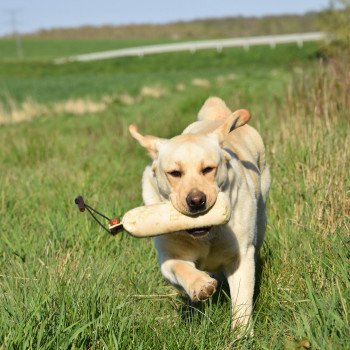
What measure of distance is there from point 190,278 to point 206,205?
1.43 feet

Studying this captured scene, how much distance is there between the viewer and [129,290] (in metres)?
4.69

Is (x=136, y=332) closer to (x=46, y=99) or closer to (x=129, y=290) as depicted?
(x=129, y=290)

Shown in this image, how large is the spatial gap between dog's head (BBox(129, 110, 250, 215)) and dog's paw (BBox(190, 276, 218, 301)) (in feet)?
1.44

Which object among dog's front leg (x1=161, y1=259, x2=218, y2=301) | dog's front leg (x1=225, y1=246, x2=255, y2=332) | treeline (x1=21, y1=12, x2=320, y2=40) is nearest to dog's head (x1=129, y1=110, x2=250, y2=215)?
dog's front leg (x1=161, y1=259, x2=218, y2=301)

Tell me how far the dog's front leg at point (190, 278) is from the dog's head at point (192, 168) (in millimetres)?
364

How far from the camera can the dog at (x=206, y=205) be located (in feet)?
13.6

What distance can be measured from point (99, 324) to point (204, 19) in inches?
5484

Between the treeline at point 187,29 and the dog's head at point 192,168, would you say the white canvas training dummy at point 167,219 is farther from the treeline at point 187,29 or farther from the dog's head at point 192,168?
the treeline at point 187,29

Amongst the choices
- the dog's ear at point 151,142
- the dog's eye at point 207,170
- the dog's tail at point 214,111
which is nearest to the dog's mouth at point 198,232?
the dog's eye at point 207,170

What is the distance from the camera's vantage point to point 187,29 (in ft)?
403

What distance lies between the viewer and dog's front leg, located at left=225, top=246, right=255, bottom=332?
4.35m

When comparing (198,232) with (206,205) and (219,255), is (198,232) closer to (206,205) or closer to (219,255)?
(206,205)

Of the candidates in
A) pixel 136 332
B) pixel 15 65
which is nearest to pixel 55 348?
pixel 136 332

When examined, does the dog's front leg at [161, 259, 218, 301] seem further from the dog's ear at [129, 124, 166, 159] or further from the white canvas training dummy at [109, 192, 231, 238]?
the dog's ear at [129, 124, 166, 159]
